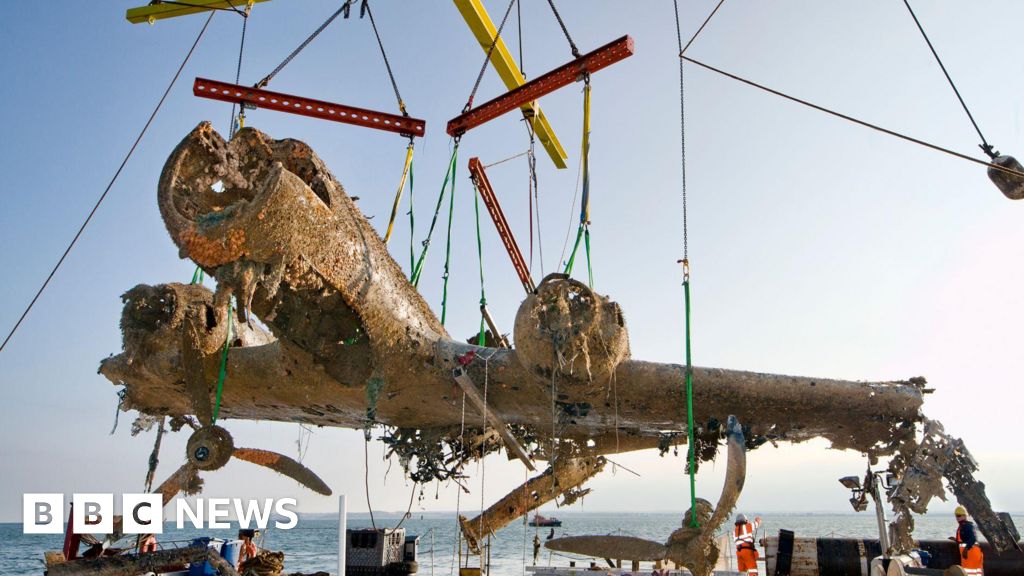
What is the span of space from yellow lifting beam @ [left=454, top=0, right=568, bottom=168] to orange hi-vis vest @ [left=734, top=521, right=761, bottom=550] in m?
12.2

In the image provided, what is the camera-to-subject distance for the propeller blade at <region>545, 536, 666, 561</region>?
26.6 feet

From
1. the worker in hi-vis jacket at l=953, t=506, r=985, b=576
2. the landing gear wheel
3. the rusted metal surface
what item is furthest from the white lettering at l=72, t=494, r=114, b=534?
the worker in hi-vis jacket at l=953, t=506, r=985, b=576

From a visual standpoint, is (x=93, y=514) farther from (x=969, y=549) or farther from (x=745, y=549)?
(x=969, y=549)

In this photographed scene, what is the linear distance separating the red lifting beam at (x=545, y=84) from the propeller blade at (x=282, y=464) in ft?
31.3

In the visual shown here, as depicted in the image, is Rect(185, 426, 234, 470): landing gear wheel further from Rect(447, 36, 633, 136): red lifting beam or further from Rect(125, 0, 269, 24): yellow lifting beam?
Rect(125, 0, 269, 24): yellow lifting beam

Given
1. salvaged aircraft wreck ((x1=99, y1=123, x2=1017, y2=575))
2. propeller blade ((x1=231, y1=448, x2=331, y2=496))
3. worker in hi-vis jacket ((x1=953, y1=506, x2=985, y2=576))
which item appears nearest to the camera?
salvaged aircraft wreck ((x1=99, y1=123, x2=1017, y2=575))

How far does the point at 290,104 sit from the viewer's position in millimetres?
14000

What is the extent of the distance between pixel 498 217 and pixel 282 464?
12.2 metres

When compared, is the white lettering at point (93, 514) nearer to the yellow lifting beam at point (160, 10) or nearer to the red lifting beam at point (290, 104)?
the red lifting beam at point (290, 104)

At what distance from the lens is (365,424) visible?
12023 mm

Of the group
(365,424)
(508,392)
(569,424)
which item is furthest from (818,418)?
(365,424)

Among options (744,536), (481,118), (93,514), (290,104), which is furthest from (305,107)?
(744,536)

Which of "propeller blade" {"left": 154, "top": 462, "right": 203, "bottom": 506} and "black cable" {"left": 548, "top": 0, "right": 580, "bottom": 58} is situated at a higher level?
"black cable" {"left": 548, "top": 0, "right": 580, "bottom": 58}

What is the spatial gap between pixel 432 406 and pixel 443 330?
1.18 m
